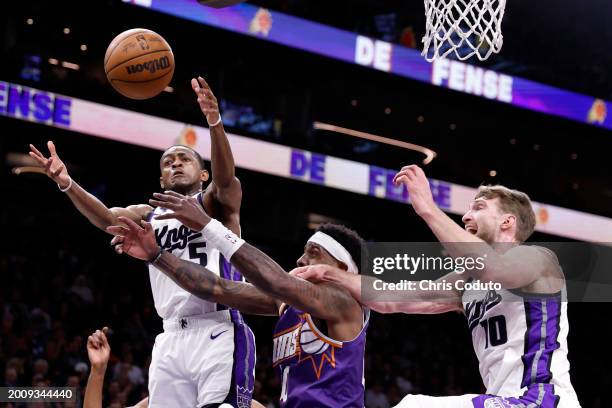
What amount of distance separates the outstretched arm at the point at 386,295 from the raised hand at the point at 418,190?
19.5 inches

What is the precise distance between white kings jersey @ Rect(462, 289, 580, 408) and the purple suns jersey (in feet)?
1.92

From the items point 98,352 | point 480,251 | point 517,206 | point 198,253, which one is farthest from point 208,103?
point 480,251

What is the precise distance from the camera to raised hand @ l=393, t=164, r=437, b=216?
3680 millimetres

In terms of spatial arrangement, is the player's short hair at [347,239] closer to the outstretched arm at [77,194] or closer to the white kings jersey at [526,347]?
the white kings jersey at [526,347]

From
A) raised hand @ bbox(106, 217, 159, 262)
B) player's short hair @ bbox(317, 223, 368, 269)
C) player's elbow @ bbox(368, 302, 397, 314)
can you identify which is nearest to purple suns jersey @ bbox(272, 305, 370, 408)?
player's elbow @ bbox(368, 302, 397, 314)

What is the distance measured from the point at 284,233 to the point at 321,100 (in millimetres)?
3586

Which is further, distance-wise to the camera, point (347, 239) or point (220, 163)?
point (220, 163)

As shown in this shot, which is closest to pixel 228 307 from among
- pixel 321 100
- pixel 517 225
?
pixel 517 225

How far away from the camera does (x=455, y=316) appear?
1709 cm

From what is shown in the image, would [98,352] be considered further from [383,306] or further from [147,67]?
[147,67]

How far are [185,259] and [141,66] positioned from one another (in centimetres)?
131

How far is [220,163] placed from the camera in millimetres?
4973

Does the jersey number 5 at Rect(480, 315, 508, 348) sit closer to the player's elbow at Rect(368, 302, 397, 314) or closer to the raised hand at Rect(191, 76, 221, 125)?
the player's elbow at Rect(368, 302, 397, 314)

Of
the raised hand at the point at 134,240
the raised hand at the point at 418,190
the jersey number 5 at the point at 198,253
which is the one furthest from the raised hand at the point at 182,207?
the jersey number 5 at the point at 198,253
